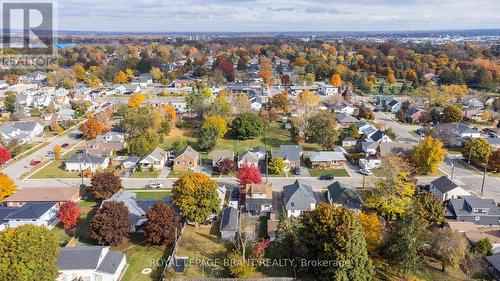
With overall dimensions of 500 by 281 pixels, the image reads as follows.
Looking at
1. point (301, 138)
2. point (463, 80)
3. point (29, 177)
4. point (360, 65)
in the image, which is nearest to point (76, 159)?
point (29, 177)

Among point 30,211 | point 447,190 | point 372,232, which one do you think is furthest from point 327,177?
point 30,211

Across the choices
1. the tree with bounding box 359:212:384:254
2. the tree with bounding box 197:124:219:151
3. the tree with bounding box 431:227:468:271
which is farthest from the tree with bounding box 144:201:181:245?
the tree with bounding box 197:124:219:151

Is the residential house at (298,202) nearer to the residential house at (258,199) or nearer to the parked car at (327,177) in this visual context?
the residential house at (258,199)

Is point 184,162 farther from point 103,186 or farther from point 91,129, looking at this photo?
point 91,129

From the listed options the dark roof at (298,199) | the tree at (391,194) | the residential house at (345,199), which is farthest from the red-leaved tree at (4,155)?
the tree at (391,194)

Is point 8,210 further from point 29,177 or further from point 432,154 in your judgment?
point 432,154

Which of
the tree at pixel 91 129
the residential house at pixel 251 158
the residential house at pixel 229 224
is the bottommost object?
the residential house at pixel 229 224

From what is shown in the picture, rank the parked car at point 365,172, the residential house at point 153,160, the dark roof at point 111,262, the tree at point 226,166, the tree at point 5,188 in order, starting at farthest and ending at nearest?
1. the residential house at point 153,160
2. the tree at point 226,166
3. the parked car at point 365,172
4. the tree at point 5,188
5. the dark roof at point 111,262
